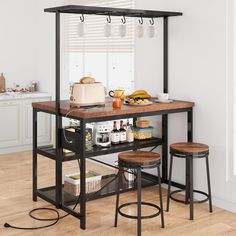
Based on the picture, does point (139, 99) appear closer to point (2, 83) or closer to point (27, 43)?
point (2, 83)

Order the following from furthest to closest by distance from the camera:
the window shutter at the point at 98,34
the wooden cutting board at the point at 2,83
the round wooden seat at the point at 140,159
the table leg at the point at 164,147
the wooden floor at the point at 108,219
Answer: the wooden cutting board at the point at 2,83, the window shutter at the point at 98,34, the table leg at the point at 164,147, the wooden floor at the point at 108,219, the round wooden seat at the point at 140,159

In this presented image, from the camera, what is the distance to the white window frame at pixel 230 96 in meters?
3.65

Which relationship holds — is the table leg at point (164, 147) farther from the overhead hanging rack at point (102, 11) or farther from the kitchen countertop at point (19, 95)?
the kitchen countertop at point (19, 95)

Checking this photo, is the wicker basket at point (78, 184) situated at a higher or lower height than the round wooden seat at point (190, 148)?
lower

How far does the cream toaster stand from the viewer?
11.8 feet

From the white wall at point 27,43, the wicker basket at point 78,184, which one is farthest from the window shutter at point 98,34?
the wicker basket at point 78,184

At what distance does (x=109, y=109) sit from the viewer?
355 cm

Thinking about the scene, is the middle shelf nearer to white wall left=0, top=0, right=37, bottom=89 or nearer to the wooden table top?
the wooden table top

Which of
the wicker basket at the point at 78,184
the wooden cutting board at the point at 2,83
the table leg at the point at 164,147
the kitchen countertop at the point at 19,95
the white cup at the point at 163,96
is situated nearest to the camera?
Result: the wicker basket at the point at 78,184

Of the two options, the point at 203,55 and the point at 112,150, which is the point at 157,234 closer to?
the point at 112,150

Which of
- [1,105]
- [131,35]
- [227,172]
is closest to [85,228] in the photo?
[227,172]

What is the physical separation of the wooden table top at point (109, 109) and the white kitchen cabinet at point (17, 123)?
2.18 meters

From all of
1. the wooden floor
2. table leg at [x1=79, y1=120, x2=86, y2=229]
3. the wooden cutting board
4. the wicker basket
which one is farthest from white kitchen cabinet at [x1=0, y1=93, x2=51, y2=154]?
table leg at [x1=79, y1=120, x2=86, y2=229]

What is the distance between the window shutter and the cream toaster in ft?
4.67
